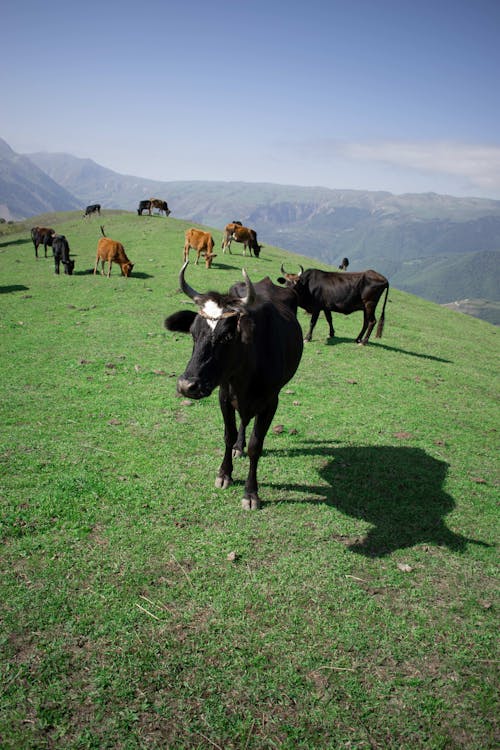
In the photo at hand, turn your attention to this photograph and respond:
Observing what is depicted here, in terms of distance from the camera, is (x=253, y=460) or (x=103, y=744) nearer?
(x=103, y=744)

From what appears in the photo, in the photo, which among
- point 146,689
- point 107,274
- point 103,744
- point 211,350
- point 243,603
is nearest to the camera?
point 103,744

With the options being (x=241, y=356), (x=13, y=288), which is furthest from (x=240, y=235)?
(x=241, y=356)

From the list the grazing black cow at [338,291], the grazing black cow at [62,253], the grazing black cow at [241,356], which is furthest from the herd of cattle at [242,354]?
the grazing black cow at [62,253]

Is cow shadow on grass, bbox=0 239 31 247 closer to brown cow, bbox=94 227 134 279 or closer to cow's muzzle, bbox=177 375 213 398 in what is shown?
brown cow, bbox=94 227 134 279

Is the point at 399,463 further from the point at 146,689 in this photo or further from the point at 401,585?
the point at 146,689

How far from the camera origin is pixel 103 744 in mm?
3096

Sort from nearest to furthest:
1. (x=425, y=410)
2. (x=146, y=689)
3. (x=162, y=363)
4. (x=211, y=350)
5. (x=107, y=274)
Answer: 1. (x=146, y=689)
2. (x=211, y=350)
3. (x=425, y=410)
4. (x=162, y=363)
5. (x=107, y=274)

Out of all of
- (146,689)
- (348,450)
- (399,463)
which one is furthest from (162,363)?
(146,689)

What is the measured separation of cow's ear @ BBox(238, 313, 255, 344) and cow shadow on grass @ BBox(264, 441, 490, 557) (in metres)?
2.45

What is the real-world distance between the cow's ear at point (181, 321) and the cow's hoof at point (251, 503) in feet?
7.54

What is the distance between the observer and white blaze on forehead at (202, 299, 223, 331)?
4.85 meters

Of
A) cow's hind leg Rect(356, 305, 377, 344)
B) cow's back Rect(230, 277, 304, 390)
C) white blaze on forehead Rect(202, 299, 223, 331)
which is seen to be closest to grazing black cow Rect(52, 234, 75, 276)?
cow's hind leg Rect(356, 305, 377, 344)

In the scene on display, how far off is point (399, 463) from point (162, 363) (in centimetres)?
615

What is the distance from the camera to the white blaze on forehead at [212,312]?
4.85m
